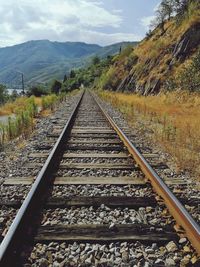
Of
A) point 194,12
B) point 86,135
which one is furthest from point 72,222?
point 194,12

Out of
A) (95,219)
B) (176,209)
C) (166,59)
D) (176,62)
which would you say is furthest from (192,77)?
(95,219)

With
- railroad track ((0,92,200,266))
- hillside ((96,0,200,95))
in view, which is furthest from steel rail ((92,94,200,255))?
hillside ((96,0,200,95))

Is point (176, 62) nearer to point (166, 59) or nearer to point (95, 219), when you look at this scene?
point (166, 59)

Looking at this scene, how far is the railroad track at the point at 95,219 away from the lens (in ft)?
11.0

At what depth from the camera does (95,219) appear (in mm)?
4137

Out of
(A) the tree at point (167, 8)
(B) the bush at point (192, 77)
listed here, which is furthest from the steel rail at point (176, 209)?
(A) the tree at point (167, 8)

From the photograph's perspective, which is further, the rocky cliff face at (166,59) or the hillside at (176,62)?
the rocky cliff face at (166,59)

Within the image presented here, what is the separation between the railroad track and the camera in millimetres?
3354

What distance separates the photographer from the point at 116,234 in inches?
146

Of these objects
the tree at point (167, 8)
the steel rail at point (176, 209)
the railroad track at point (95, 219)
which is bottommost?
the railroad track at point (95, 219)

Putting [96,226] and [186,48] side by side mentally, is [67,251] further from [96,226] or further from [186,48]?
[186,48]

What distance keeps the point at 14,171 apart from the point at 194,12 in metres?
30.6

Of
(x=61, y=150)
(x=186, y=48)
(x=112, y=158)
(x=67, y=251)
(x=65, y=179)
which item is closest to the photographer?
(x=67, y=251)

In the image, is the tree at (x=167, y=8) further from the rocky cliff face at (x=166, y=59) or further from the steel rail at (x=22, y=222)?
the steel rail at (x=22, y=222)
